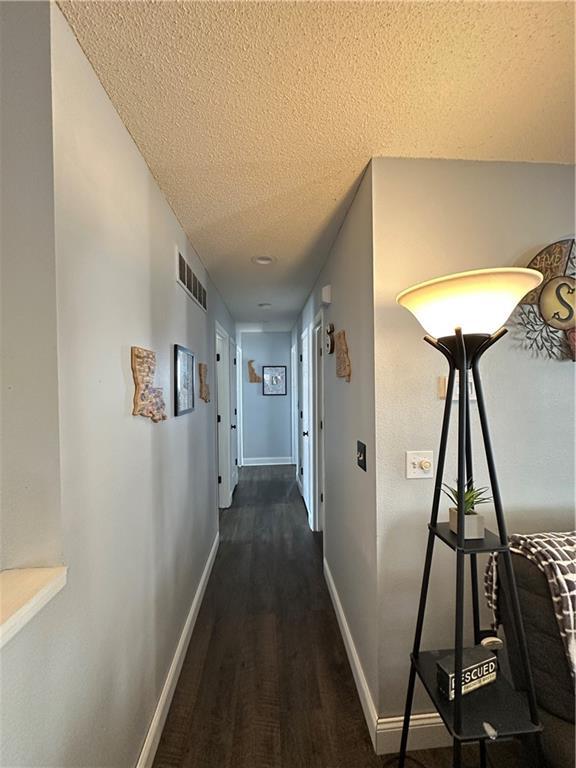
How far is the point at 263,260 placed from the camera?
101 inches

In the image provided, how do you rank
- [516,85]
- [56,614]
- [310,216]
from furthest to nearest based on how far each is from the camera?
[310,216] → [516,85] → [56,614]

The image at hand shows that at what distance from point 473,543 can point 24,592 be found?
1186mm

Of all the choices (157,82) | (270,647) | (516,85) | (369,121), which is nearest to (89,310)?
(157,82)

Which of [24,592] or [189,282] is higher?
[189,282]

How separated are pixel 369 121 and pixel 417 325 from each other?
0.77 metres

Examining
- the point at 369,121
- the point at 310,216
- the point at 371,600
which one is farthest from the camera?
the point at 310,216

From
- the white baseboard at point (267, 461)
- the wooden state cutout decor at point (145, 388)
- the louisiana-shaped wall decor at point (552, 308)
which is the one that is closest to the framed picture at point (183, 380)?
the wooden state cutout decor at point (145, 388)

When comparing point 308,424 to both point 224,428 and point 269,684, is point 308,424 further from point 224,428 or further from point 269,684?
point 269,684

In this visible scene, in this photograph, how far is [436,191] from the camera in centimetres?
143

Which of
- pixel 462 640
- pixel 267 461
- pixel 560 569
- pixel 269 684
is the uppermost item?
pixel 560 569

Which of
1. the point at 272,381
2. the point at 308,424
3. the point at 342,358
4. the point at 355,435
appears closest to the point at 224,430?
the point at 308,424

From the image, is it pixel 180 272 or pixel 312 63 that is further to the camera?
pixel 180 272

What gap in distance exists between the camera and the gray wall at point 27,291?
2.68 ft

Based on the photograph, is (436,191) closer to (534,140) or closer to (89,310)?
(534,140)
